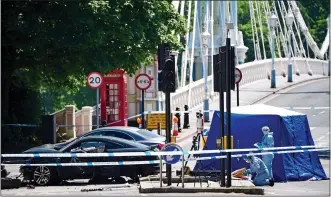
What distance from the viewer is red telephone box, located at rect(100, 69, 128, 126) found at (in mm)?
42094

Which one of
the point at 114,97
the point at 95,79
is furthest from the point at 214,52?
the point at 95,79

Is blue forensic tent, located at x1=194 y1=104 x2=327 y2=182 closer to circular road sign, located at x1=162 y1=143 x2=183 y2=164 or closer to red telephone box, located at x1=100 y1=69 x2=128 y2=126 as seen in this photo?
circular road sign, located at x1=162 y1=143 x2=183 y2=164

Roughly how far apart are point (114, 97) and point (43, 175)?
20500mm

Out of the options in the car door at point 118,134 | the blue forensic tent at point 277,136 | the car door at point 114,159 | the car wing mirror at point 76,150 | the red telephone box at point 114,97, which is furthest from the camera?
the red telephone box at point 114,97

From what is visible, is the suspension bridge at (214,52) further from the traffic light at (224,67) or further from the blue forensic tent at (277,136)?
the traffic light at (224,67)

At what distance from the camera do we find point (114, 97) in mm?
42656

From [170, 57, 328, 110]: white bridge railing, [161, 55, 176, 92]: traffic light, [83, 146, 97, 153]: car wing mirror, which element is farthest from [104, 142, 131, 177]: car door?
[170, 57, 328, 110]: white bridge railing

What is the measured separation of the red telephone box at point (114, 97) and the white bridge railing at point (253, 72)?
6576 mm

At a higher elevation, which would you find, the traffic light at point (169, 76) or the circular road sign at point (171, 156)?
the traffic light at point (169, 76)

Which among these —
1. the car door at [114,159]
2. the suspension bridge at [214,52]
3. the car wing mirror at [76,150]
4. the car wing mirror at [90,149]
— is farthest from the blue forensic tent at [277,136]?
the suspension bridge at [214,52]

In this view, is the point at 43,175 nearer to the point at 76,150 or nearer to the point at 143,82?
the point at 76,150

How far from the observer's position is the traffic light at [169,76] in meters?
19.6

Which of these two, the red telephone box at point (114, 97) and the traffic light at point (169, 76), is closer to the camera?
the traffic light at point (169, 76)

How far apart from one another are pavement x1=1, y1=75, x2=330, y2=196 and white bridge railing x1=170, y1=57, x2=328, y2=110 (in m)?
0.72
